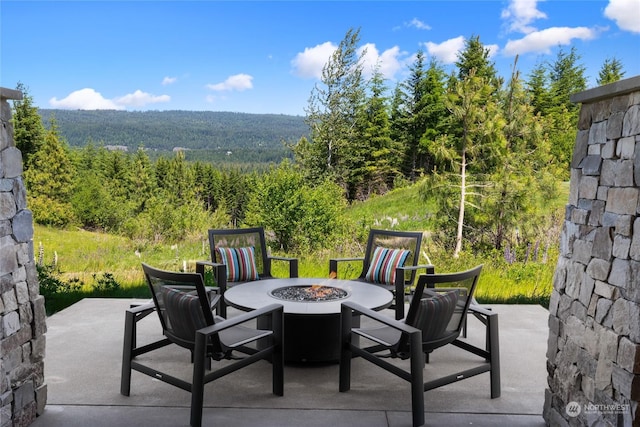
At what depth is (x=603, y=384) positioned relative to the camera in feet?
7.29

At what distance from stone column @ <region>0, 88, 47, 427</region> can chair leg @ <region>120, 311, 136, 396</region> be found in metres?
0.47

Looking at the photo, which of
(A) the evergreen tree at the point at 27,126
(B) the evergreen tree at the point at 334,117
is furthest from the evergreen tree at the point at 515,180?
(A) the evergreen tree at the point at 27,126

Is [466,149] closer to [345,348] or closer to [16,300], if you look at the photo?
[345,348]

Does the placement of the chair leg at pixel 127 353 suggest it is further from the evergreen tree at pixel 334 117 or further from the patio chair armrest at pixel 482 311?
the evergreen tree at pixel 334 117

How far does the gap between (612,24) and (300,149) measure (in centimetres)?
1216

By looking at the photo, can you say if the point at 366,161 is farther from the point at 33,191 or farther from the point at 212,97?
the point at 212,97

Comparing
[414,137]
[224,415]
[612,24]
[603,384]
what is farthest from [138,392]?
[612,24]

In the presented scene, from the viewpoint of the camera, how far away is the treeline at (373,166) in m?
7.60

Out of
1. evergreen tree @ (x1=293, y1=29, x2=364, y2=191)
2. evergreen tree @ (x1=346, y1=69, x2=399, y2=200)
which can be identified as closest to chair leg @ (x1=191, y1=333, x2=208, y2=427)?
evergreen tree @ (x1=293, y1=29, x2=364, y2=191)

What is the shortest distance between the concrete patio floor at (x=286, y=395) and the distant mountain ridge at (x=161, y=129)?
90.3 ft

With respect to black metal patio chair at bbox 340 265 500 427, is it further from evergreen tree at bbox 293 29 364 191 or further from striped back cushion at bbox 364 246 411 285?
evergreen tree at bbox 293 29 364 191

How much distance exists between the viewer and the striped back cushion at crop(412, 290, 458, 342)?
288 centimetres

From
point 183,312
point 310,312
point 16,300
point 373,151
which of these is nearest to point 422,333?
point 310,312

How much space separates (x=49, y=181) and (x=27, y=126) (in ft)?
9.15
